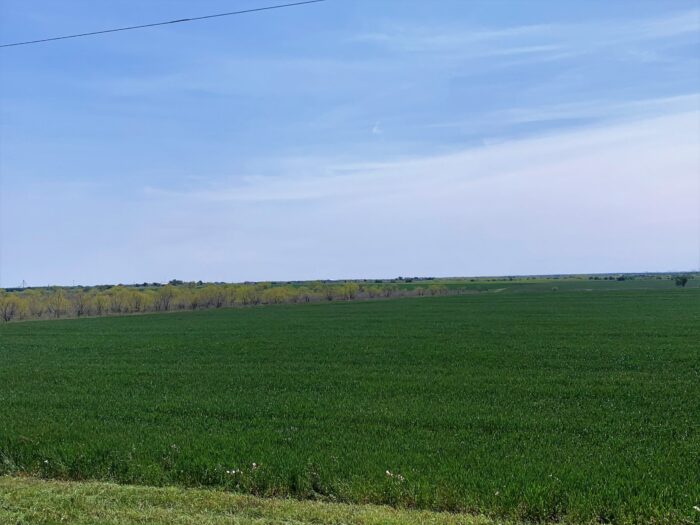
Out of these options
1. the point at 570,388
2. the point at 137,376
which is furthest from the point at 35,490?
the point at 570,388

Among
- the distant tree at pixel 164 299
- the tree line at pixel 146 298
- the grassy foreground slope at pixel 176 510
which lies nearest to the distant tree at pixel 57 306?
→ the tree line at pixel 146 298

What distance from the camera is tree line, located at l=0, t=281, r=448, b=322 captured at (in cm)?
6582

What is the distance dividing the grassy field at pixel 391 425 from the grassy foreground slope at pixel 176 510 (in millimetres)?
620

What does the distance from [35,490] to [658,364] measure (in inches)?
794

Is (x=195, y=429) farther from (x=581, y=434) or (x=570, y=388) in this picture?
(x=570, y=388)

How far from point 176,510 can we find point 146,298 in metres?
76.1

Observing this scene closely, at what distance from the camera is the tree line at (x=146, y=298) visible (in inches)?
2591

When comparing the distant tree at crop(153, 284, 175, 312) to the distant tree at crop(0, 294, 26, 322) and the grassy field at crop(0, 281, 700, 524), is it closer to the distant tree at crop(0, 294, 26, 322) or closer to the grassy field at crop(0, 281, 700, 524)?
the distant tree at crop(0, 294, 26, 322)

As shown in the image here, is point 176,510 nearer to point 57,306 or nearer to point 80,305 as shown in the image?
point 57,306

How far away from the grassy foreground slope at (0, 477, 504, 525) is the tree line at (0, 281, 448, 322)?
65678 mm

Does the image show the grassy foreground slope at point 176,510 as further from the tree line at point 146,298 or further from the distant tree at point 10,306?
the tree line at point 146,298

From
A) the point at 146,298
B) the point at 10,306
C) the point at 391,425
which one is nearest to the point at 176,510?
the point at 391,425

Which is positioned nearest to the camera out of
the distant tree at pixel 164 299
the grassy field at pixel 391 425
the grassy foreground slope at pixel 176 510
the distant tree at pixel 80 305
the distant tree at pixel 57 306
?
the grassy foreground slope at pixel 176 510

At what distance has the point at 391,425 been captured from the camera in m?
11.3
